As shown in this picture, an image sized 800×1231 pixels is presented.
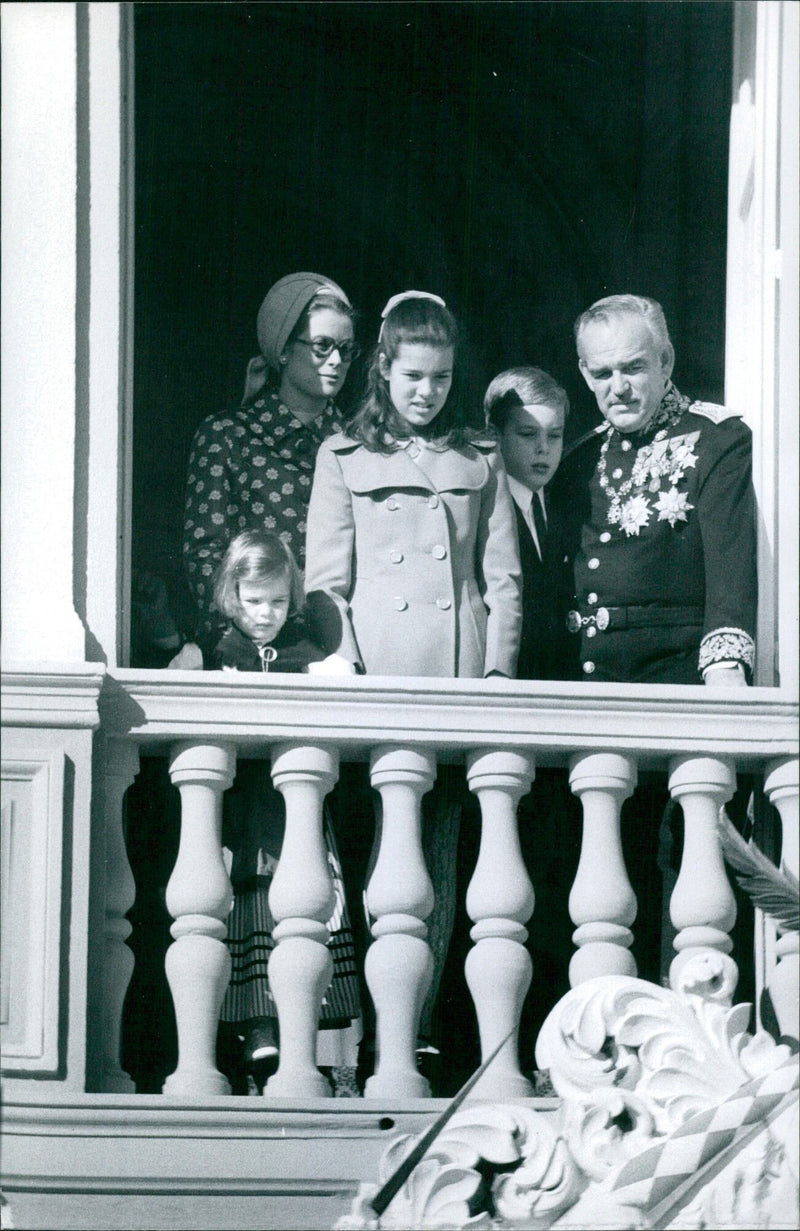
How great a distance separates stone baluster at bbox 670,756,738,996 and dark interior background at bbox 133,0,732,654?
98 centimetres

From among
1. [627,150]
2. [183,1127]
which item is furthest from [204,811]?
[627,150]

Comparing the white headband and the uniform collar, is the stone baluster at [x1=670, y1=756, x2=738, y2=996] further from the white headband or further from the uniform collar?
the white headband

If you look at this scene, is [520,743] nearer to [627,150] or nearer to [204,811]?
[204,811]

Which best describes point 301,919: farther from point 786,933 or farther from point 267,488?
point 267,488

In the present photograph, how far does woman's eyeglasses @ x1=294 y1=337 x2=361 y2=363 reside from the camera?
621 centimetres

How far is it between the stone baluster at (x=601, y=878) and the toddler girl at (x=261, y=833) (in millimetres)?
471

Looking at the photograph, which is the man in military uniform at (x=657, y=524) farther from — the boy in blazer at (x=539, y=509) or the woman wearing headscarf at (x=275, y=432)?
the woman wearing headscarf at (x=275, y=432)

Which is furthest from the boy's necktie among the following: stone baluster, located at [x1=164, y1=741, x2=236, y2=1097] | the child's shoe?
the child's shoe

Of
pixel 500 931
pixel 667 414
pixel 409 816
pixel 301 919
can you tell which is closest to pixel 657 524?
pixel 667 414

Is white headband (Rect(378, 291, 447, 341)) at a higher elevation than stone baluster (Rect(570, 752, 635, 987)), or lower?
higher

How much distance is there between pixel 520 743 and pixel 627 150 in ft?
5.45

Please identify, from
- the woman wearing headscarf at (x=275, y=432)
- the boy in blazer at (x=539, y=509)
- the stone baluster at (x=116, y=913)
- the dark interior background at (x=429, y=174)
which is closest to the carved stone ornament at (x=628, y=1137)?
the stone baluster at (x=116, y=913)

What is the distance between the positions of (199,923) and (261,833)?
341 mm

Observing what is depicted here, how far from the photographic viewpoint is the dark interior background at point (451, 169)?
20.8 ft
